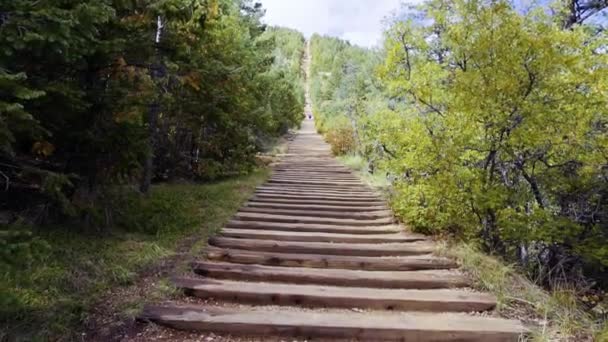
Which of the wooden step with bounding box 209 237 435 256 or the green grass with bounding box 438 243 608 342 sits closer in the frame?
the green grass with bounding box 438 243 608 342

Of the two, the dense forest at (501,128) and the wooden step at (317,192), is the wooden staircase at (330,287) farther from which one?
the wooden step at (317,192)

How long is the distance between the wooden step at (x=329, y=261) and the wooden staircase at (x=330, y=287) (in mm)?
10

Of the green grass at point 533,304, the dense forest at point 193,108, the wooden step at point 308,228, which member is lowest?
the wooden step at point 308,228

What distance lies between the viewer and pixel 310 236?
521 centimetres

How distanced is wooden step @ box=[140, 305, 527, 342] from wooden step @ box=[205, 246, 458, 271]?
1170 mm

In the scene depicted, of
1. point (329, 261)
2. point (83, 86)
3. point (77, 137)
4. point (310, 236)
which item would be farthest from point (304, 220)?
point (83, 86)

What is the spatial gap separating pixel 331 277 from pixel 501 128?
2.62 metres

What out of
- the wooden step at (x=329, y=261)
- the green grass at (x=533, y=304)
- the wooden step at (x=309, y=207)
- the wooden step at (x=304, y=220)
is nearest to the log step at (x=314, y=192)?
the wooden step at (x=309, y=207)

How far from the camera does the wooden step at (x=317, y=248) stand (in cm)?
470

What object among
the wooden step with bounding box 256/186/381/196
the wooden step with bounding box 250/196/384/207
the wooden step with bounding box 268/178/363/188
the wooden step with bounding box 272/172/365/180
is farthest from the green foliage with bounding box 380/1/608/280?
the wooden step with bounding box 272/172/365/180

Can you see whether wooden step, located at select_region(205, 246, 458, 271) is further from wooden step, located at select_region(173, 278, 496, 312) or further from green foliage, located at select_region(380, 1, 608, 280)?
green foliage, located at select_region(380, 1, 608, 280)

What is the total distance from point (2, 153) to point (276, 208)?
14.4 ft

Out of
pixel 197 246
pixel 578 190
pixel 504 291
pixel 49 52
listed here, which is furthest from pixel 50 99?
pixel 578 190

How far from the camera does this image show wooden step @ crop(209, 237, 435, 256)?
4.70 meters
